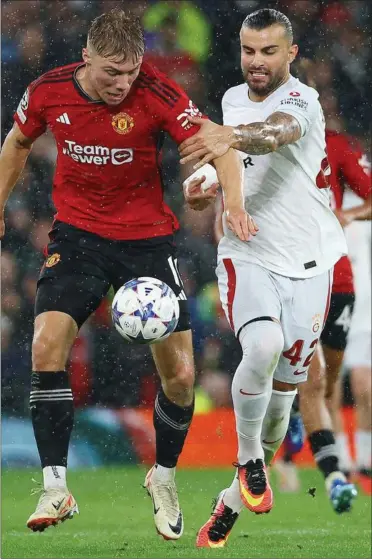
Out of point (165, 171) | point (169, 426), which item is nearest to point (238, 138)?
point (169, 426)

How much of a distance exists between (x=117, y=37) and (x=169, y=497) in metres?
2.40

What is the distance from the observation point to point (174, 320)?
20.7 ft

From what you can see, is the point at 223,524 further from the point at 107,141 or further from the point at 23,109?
the point at 23,109

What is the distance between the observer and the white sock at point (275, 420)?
6.86 m

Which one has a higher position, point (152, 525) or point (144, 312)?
point (144, 312)

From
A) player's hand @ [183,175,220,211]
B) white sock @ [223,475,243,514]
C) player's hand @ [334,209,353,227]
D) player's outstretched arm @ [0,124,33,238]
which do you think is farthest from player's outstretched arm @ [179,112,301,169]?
player's hand @ [334,209,353,227]

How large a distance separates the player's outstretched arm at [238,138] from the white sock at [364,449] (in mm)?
4070

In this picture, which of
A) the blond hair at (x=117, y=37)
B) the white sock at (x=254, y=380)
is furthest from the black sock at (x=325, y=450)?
the blond hair at (x=117, y=37)

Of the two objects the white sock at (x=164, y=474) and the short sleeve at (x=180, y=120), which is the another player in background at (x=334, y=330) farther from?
the short sleeve at (x=180, y=120)

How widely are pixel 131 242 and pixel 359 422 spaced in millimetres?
3843

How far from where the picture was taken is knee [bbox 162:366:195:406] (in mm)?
6672

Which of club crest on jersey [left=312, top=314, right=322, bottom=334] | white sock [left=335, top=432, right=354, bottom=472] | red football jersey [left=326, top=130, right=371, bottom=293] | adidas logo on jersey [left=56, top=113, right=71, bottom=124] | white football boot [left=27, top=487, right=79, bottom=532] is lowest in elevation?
white sock [left=335, top=432, right=354, bottom=472]

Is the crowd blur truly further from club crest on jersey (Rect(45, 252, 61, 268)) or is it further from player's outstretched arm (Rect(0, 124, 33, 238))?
club crest on jersey (Rect(45, 252, 61, 268))

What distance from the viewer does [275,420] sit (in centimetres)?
690
